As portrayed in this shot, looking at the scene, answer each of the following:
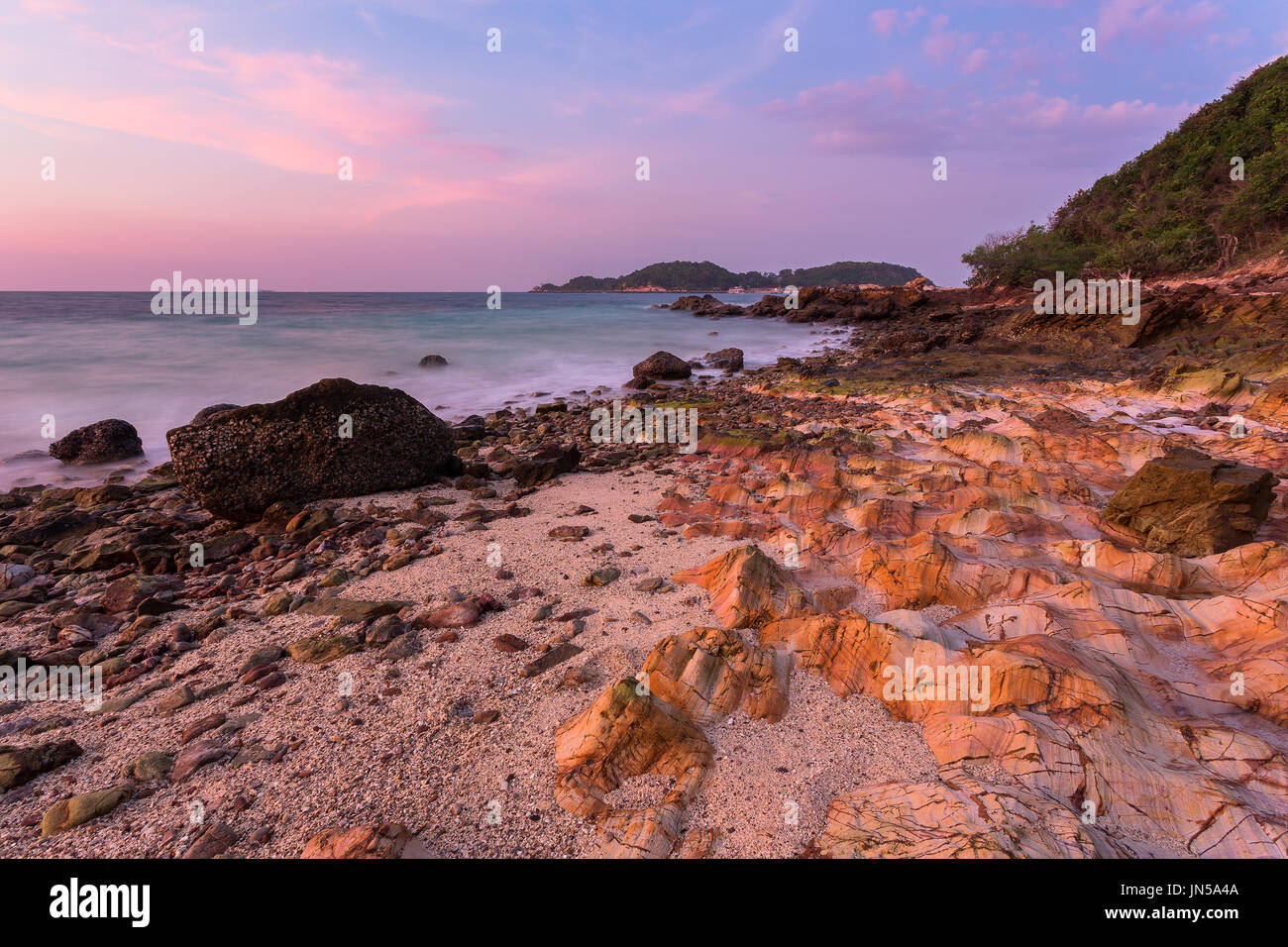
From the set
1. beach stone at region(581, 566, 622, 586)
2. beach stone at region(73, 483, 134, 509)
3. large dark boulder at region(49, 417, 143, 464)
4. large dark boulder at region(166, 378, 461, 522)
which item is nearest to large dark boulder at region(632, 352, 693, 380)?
large dark boulder at region(166, 378, 461, 522)

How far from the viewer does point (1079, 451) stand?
27.2 ft

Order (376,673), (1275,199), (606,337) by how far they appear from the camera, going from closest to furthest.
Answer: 1. (376,673)
2. (1275,199)
3. (606,337)

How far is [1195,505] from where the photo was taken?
18.0ft

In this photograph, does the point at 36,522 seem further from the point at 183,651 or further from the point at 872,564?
the point at 872,564

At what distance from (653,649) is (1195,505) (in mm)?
5782

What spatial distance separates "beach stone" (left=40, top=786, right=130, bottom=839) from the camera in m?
3.04

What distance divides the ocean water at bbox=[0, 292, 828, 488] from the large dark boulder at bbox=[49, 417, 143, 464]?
346 mm

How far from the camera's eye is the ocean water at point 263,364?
16.8m

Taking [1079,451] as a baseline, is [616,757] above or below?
below

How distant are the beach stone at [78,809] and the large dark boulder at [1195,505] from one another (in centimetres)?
864

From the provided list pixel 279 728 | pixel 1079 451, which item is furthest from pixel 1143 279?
pixel 279 728

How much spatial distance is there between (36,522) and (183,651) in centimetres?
611

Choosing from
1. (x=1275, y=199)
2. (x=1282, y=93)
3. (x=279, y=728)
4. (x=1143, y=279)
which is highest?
(x=1282, y=93)
